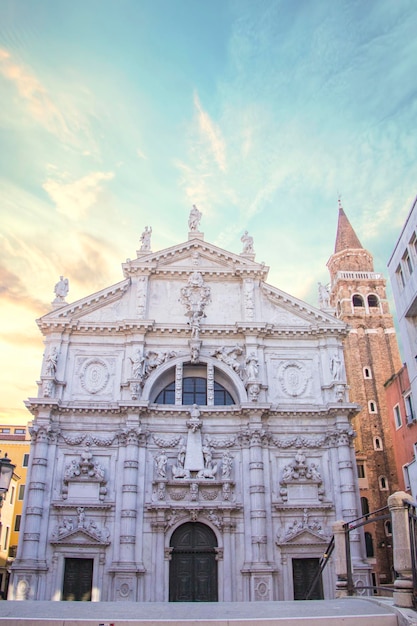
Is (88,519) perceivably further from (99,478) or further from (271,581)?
(271,581)

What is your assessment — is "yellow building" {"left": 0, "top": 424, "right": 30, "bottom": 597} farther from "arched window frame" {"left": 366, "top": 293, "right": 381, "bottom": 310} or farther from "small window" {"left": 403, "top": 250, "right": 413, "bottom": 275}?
"arched window frame" {"left": 366, "top": 293, "right": 381, "bottom": 310}

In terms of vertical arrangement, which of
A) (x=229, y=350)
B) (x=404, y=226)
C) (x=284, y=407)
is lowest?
(x=284, y=407)

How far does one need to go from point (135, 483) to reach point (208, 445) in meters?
3.83

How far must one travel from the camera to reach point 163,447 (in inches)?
1085

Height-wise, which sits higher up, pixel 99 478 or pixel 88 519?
pixel 99 478

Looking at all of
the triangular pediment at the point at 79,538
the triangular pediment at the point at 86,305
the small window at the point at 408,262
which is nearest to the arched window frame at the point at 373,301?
the small window at the point at 408,262

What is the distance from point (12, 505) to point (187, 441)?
24.5 metres

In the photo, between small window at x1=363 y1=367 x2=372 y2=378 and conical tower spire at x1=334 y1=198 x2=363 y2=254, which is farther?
conical tower spire at x1=334 y1=198 x2=363 y2=254

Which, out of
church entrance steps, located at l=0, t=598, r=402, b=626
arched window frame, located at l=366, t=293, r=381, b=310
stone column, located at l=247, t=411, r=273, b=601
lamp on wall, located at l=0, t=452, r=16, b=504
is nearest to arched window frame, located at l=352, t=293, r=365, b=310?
arched window frame, located at l=366, t=293, r=381, b=310

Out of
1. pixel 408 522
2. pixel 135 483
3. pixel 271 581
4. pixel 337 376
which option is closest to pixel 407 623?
pixel 408 522

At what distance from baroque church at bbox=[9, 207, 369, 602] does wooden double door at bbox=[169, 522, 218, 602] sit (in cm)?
6

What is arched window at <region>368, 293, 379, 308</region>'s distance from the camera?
176 ft

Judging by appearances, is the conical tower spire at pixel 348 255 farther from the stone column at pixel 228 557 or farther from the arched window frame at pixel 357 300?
the stone column at pixel 228 557

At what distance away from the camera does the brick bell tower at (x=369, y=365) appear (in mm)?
42312
